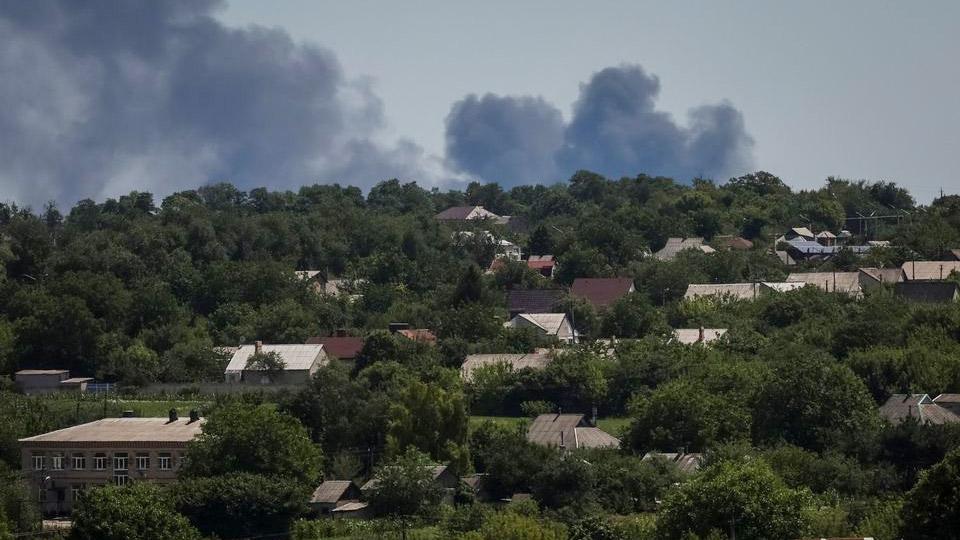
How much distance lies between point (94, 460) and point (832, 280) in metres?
25.7

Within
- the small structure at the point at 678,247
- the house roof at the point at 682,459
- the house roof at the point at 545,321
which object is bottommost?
the house roof at the point at 682,459

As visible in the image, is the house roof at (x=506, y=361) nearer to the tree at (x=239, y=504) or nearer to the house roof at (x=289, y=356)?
the house roof at (x=289, y=356)

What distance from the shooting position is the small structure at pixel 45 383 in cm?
5350

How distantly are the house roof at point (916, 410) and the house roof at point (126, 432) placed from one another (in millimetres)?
15101

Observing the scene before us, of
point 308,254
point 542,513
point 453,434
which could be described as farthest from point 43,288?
point 542,513

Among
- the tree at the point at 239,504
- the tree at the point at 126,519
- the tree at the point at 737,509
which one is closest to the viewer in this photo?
the tree at the point at 737,509

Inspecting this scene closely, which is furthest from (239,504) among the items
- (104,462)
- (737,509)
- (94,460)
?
(737,509)

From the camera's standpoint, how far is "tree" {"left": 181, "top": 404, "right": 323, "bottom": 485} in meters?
41.9

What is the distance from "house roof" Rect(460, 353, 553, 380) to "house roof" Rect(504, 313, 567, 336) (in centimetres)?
473

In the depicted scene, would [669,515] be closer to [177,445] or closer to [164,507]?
[164,507]

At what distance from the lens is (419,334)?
56.1 meters

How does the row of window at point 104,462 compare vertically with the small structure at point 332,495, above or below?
above

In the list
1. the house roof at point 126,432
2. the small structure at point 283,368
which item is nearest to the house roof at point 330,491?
the house roof at point 126,432

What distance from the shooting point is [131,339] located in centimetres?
5722
